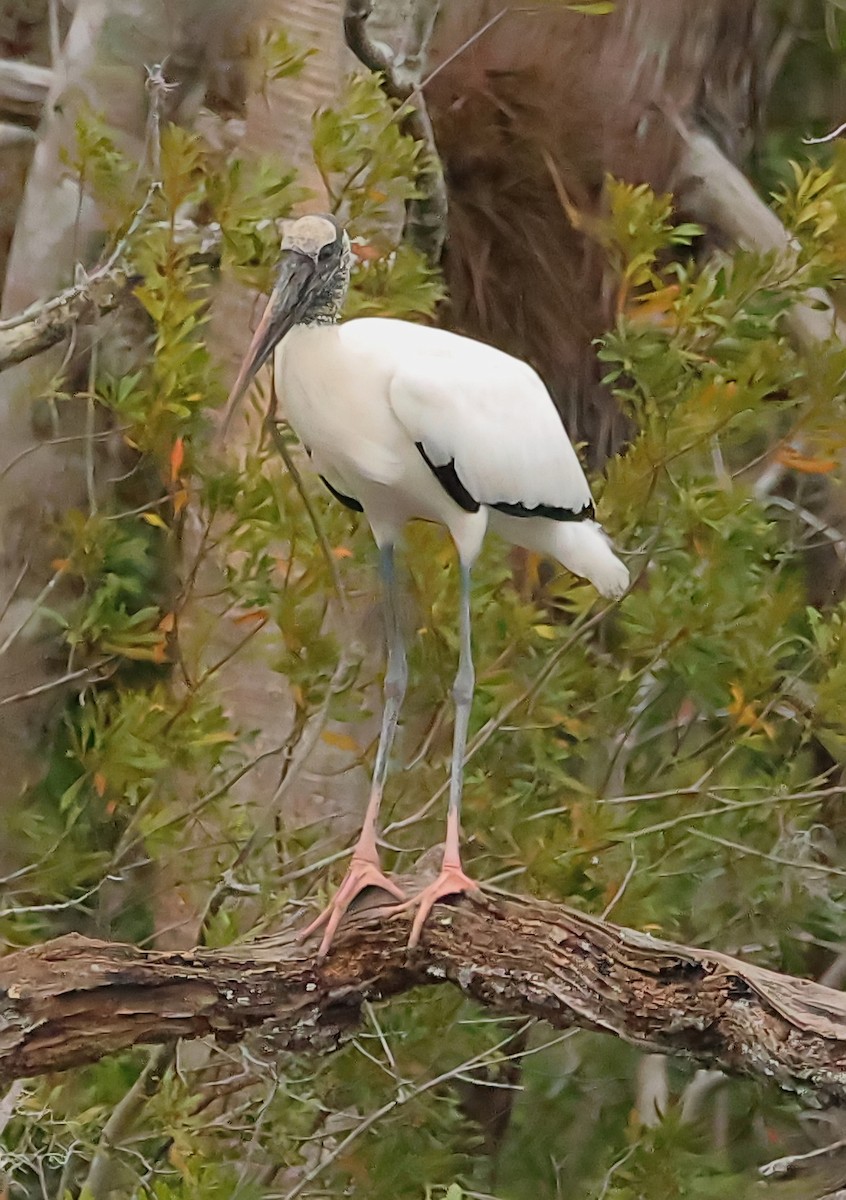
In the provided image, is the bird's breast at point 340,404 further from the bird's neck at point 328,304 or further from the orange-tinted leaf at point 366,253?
the orange-tinted leaf at point 366,253

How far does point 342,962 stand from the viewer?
115 cm

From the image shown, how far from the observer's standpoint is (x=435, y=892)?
1.14 m

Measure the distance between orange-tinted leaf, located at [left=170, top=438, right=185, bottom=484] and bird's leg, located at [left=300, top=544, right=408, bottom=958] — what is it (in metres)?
0.29

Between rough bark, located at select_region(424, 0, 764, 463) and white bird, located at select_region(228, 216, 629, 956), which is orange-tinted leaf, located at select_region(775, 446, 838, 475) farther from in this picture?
rough bark, located at select_region(424, 0, 764, 463)

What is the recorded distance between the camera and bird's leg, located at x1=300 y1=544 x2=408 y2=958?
1.20 m

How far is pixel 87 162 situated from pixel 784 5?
171 centimetres

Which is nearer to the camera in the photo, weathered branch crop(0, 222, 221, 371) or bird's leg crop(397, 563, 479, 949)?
bird's leg crop(397, 563, 479, 949)

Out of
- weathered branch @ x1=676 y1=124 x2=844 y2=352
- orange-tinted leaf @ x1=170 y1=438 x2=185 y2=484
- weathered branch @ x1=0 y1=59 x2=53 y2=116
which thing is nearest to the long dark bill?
orange-tinted leaf @ x1=170 y1=438 x2=185 y2=484

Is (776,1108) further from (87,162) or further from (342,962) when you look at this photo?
(87,162)

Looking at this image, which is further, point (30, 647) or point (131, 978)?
point (30, 647)

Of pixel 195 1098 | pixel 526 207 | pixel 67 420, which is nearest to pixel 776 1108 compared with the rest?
pixel 195 1098

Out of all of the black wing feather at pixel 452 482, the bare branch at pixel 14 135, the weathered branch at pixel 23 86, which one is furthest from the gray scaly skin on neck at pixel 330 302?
the bare branch at pixel 14 135

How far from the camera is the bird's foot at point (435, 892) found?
1119 mm

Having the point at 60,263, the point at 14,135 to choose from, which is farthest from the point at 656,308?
the point at 14,135
